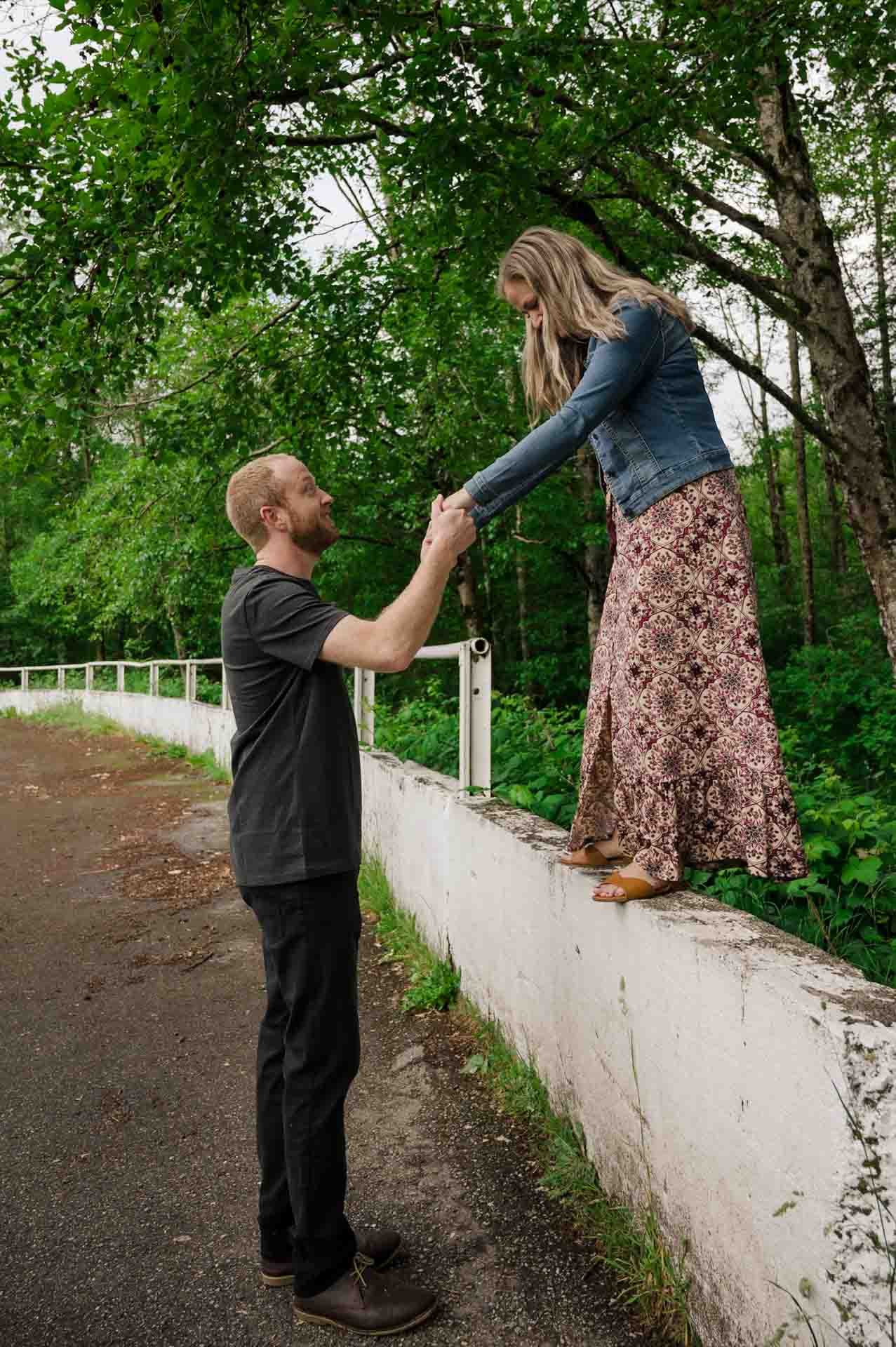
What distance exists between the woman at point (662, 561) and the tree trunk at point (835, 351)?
20.5 feet

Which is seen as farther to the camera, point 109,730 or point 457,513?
point 109,730

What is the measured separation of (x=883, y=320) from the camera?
68.2 ft

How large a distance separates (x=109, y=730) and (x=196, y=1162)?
57.9ft

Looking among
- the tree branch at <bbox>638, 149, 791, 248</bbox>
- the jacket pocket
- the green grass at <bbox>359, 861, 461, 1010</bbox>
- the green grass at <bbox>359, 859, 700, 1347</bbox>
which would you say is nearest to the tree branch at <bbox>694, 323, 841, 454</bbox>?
the tree branch at <bbox>638, 149, 791, 248</bbox>

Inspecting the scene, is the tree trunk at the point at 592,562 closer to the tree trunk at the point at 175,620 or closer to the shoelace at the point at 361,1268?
the tree trunk at the point at 175,620

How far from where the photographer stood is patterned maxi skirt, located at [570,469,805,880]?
8.50ft

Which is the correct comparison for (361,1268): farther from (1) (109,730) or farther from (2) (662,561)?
(1) (109,730)

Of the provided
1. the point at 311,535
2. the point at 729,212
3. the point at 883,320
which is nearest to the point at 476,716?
the point at 311,535

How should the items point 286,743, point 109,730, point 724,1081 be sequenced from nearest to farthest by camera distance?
point 724,1081
point 286,743
point 109,730

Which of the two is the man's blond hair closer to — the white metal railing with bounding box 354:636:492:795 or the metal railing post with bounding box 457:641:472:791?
the white metal railing with bounding box 354:636:492:795

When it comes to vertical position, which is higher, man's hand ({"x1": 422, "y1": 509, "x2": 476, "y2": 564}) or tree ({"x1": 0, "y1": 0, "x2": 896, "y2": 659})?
tree ({"x1": 0, "y1": 0, "x2": 896, "y2": 659})

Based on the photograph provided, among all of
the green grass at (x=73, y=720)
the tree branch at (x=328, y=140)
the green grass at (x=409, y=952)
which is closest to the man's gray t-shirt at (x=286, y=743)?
the green grass at (x=409, y=952)

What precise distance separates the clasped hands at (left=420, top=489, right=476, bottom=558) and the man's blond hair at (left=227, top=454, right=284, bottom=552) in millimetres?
480

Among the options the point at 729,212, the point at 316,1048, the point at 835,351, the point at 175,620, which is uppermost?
the point at 729,212
